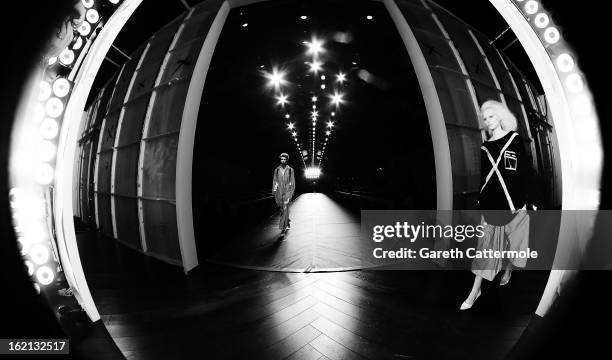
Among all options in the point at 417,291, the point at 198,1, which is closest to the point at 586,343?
the point at 417,291

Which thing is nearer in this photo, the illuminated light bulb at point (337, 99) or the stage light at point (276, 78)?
the stage light at point (276, 78)

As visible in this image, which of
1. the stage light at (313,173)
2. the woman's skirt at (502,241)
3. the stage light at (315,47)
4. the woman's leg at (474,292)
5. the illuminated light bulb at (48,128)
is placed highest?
the stage light at (315,47)

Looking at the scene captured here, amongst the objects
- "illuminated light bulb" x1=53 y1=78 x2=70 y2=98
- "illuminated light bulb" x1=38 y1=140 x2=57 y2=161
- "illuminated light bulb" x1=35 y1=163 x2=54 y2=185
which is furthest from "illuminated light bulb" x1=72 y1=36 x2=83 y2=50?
"illuminated light bulb" x1=35 y1=163 x2=54 y2=185

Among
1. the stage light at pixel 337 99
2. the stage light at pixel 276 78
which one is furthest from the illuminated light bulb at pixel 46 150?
the stage light at pixel 337 99

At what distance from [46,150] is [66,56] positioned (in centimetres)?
55

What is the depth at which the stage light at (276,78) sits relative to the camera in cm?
473

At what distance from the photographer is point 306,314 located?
1837mm

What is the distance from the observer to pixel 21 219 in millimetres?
1038

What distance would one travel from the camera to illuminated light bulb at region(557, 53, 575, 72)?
136 centimetres

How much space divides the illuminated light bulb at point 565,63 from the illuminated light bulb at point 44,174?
10.7 feet

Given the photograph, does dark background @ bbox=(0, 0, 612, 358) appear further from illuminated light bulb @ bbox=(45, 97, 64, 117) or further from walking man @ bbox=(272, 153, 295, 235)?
walking man @ bbox=(272, 153, 295, 235)

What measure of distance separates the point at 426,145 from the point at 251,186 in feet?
17.5

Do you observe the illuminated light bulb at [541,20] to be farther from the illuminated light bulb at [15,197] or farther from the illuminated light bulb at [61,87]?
the illuminated light bulb at [15,197]

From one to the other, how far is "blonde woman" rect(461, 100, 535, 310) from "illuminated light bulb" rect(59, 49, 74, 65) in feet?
10.1
